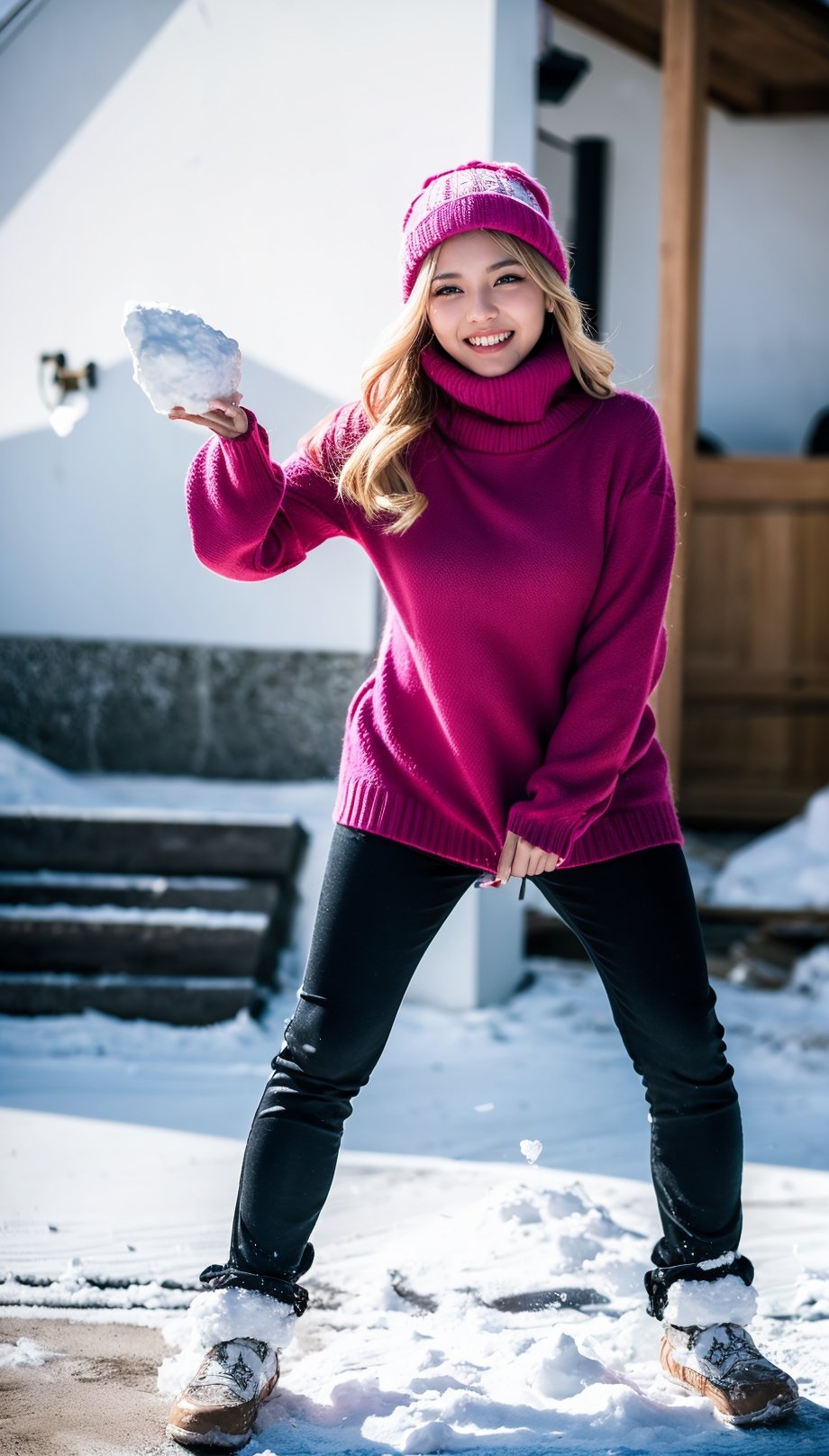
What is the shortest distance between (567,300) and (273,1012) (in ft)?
7.74

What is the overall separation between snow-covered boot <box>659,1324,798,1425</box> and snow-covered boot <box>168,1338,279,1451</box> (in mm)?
568

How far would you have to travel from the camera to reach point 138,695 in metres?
4.64

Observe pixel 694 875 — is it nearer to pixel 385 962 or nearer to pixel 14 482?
pixel 14 482

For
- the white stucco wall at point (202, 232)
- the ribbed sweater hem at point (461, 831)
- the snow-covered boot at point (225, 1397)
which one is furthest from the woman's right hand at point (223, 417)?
the white stucco wall at point (202, 232)

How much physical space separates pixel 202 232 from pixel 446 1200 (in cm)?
280

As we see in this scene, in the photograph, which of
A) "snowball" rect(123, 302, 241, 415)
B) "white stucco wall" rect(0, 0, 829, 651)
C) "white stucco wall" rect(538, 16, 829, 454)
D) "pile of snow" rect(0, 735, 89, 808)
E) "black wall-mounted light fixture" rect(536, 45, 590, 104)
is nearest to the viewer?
"snowball" rect(123, 302, 241, 415)

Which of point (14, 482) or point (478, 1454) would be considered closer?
point (478, 1454)

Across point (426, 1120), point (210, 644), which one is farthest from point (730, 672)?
point (426, 1120)

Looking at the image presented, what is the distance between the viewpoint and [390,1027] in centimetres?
203

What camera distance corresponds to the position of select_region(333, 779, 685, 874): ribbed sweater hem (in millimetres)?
2035

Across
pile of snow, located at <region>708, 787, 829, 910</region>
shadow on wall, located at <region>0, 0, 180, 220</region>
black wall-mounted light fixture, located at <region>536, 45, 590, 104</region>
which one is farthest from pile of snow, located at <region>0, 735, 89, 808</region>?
black wall-mounted light fixture, located at <region>536, 45, 590, 104</region>

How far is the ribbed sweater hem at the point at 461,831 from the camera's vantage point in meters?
2.04

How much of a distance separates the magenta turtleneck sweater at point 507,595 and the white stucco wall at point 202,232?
1.92 meters

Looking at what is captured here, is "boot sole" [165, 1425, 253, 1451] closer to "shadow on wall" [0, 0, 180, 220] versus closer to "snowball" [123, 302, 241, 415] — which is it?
"snowball" [123, 302, 241, 415]
